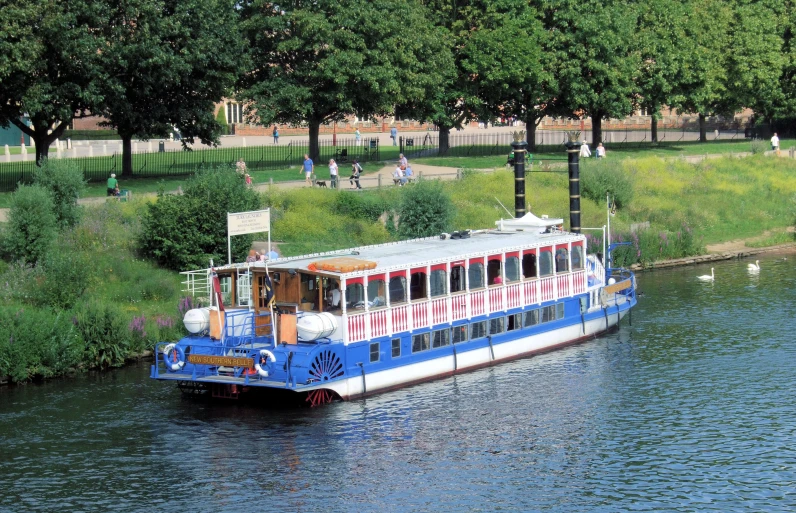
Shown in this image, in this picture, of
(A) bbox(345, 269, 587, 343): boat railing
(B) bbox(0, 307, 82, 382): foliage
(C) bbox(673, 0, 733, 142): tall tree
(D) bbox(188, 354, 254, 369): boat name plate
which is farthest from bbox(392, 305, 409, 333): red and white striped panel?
(C) bbox(673, 0, 733, 142): tall tree

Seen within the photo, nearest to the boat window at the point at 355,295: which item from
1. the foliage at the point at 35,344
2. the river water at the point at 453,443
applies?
the river water at the point at 453,443

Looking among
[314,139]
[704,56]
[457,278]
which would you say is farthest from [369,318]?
[704,56]

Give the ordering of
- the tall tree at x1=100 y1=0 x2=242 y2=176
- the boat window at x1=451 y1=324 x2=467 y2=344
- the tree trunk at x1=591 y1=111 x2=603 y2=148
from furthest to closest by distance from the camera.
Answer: the tree trunk at x1=591 y1=111 x2=603 y2=148 < the tall tree at x1=100 y1=0 x2=242 y2=176 < the boat window at x1=451 y1=324 x2=467 y2=344

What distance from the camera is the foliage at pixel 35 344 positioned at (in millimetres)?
39031

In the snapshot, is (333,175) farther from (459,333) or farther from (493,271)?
(459,333)

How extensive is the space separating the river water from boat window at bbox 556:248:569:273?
3541 mm

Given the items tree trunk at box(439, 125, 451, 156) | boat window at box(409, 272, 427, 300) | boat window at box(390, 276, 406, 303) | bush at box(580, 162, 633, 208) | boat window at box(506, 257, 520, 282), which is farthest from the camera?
tree trunk at box(439, 125, 451, 156)

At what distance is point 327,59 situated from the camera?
232ft

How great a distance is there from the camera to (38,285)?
44.1 metres

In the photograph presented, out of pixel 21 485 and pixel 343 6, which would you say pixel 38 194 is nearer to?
pixel 21 485

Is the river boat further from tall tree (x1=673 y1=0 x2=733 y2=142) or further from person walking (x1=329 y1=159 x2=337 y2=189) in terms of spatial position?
tall tree (x1=673 y1=0 x2=733 y2=142)

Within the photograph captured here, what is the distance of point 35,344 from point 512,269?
16.7 m

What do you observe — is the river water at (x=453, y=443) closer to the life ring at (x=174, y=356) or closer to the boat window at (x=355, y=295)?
the life ring at (x=174, y=356)

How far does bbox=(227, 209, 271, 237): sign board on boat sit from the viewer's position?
38594 millimetres
